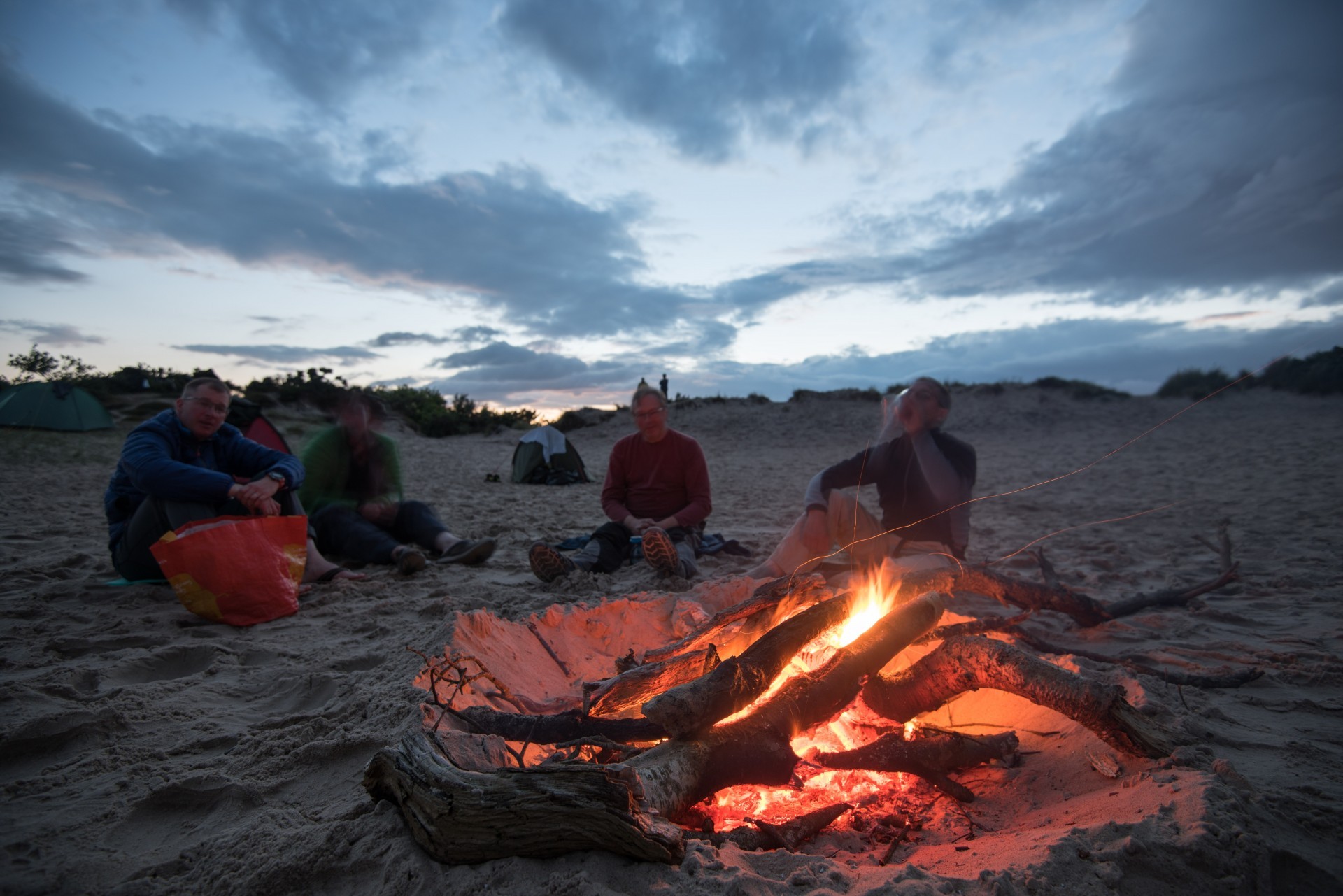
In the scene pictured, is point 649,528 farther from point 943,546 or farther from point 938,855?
point 938,855

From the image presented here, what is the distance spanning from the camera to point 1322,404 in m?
14.3

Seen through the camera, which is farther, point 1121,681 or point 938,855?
point 1121,681

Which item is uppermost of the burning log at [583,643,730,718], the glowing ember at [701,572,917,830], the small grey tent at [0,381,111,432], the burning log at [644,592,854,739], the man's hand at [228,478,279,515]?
the small grey tent at [0,381,111,432]

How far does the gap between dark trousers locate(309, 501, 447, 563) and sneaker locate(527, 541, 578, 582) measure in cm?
125

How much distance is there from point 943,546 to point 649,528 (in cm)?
193

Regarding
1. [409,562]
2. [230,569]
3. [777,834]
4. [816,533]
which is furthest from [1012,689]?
[409,562]

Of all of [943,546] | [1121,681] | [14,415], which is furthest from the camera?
[14,415]

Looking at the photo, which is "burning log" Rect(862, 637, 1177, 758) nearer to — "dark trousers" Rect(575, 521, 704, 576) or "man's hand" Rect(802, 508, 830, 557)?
"man's hand" Rect(802, 508, 830, 557)

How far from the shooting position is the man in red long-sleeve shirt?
433 cm

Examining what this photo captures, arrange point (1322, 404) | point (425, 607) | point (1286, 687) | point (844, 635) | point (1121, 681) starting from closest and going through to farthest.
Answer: point (1121, 681) → point (1286, 687) → point (844, 635) → point (425, 607) → point (1322, 404)

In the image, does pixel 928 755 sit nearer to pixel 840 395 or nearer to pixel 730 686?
pixel 730 686

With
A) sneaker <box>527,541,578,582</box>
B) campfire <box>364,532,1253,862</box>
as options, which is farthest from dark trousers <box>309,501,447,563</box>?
campfire <box>364,532,1253,862</box>

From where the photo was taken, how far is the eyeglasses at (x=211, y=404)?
11.3 ft

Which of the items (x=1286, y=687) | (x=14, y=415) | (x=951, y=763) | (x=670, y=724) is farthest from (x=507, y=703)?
(x=14, y=415)
